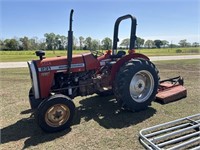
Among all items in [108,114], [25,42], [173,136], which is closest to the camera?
[173,136]

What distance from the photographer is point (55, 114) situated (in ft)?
12.8

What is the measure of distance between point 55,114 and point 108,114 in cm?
136

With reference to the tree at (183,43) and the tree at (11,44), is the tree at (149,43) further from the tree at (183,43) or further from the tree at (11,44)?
the tree at (11,44)

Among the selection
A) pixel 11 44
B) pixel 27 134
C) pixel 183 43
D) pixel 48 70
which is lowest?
pixel 27 134

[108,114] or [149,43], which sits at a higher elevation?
[149,43]

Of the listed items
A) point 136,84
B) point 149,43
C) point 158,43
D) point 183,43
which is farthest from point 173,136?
point 183,43

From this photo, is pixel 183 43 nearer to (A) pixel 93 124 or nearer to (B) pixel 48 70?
(A) pixel 93 124

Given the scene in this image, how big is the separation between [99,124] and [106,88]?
3.64 ft

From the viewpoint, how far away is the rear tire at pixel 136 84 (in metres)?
4.54

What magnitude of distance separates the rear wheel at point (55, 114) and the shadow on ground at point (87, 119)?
0.45ft

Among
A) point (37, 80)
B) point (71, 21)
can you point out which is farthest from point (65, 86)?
point (71, 21)

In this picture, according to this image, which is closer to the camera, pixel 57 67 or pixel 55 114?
pixel 55 114

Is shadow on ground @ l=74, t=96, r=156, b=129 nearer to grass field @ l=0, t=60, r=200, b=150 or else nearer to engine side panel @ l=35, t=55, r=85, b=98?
grass field @ l=0, t=60, r=200, b=150

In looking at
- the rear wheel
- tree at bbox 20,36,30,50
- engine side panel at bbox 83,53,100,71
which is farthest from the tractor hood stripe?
tree at bbox 20,36,30,50
